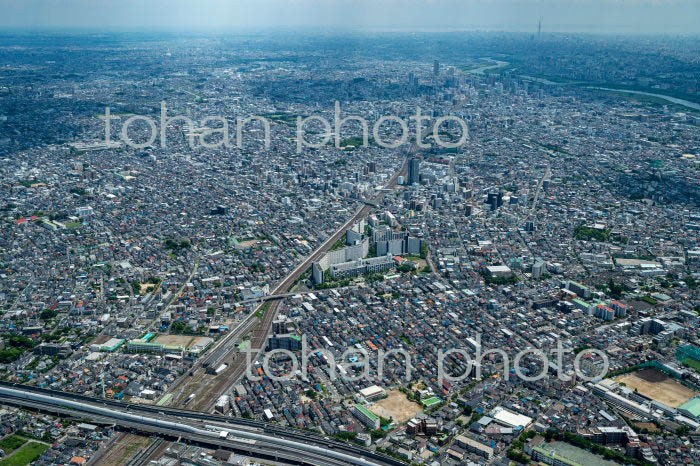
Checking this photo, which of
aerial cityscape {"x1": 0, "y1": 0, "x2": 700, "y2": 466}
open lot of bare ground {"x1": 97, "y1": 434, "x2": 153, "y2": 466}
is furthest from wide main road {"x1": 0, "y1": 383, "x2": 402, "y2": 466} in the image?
open lot of bare ground {"x1": 97, "y1": 434, "x2": 153, "y2": 466}

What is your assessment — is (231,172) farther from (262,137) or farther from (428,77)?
(428,77)

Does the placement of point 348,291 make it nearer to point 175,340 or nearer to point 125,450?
point 175,340

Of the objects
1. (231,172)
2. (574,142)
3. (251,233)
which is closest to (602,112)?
(574,142)

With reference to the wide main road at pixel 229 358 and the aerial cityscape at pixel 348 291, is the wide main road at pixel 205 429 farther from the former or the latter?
the wide main road at pixel 229 358

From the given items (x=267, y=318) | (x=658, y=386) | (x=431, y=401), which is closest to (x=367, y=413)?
(x=431, y=401)

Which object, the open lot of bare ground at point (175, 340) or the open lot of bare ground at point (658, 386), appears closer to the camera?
the open lot of bare ground at point (658, 386)

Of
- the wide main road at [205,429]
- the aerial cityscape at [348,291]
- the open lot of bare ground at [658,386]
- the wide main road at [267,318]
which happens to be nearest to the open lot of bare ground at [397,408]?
the aerial cityscape at [348,291]
